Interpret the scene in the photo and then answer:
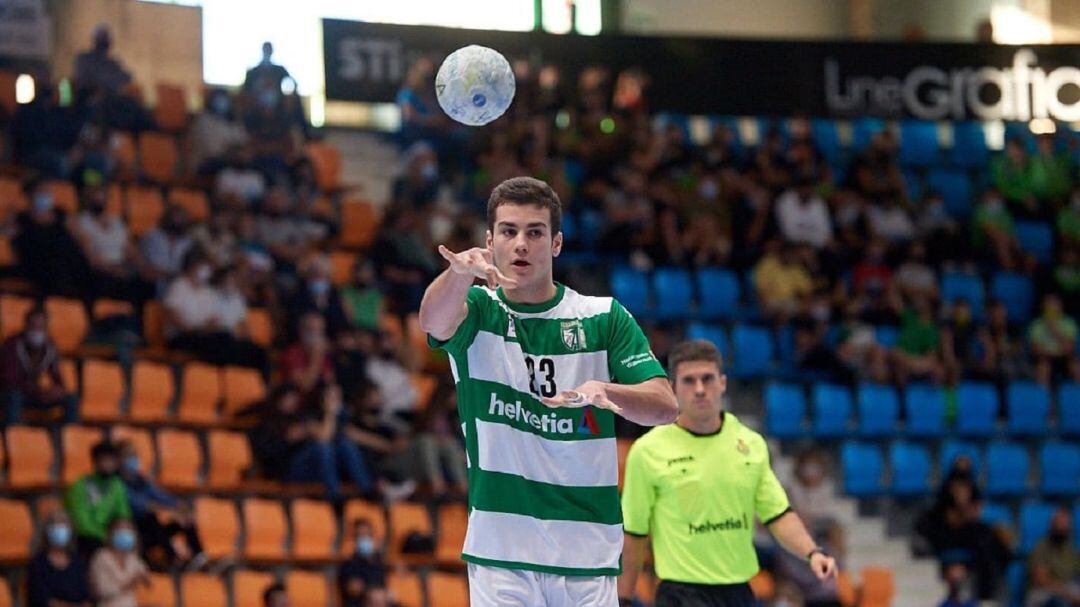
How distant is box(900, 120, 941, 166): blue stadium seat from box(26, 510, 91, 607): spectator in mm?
15049

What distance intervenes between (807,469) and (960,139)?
28.7 ft

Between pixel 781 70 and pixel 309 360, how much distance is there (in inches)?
402

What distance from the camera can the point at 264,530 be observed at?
16328 mm

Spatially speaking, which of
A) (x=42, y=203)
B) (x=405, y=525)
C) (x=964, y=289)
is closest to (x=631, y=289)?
(x=964, y=289)

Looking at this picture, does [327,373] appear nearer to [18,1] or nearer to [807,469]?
[807,469]

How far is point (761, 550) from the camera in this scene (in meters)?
17.4

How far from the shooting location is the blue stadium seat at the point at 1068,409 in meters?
21.2

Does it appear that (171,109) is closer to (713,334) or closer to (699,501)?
(713,334)

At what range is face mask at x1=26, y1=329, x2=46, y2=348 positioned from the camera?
16.0 m

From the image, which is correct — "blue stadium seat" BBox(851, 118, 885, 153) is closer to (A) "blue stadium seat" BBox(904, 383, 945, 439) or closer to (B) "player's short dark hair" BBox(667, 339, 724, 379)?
(A) "blue stadium seat" BBox(904, 383, 945, 439)

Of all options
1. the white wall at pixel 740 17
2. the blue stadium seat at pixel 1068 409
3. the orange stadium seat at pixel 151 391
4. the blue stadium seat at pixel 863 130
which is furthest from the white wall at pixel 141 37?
the blue stadium seat at pixel 1068 409

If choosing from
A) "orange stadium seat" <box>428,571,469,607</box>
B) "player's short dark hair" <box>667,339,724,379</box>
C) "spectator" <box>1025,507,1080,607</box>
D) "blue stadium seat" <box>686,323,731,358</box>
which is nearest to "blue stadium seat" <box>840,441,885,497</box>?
"blue stadium seat" <box>686,323,731,358</box>

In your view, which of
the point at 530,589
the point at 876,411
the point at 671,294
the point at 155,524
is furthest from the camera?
the point at 671,294

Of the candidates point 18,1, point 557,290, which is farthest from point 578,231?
point 557,290
